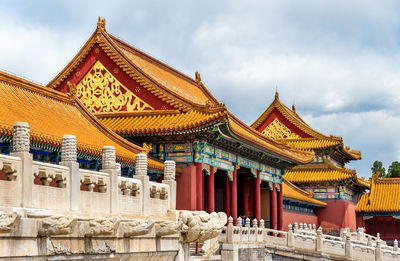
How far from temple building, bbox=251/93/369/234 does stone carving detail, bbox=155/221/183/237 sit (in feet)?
116

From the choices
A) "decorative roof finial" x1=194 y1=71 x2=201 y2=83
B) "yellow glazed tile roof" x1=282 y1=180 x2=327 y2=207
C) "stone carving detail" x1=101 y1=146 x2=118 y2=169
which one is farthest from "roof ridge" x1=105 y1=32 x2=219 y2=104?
"stone carving detail" x1=101 y1=146 x2=118 y2=169

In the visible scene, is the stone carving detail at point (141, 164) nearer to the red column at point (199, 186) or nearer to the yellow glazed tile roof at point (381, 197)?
the red column at point (199, 186)

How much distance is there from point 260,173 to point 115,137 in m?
12.4

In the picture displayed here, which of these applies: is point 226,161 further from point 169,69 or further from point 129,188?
point 129,188

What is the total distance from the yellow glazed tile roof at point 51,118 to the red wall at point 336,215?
2888 centimetres

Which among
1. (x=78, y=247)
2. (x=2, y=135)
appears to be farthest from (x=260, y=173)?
(x=78, y=247)

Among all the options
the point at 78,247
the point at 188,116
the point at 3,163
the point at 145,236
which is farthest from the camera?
the point at 188,116

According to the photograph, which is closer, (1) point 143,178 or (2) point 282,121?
(1) point 143,178

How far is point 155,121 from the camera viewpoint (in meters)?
26.7

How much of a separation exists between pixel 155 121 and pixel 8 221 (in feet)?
56.3

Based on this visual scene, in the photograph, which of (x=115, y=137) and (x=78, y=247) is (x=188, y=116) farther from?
(x=78, y=247)

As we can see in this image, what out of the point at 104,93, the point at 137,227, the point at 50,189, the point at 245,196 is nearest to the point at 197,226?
the point at 137,227

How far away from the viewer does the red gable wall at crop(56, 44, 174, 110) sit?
2778 centimetres

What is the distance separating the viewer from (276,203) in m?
37.4
